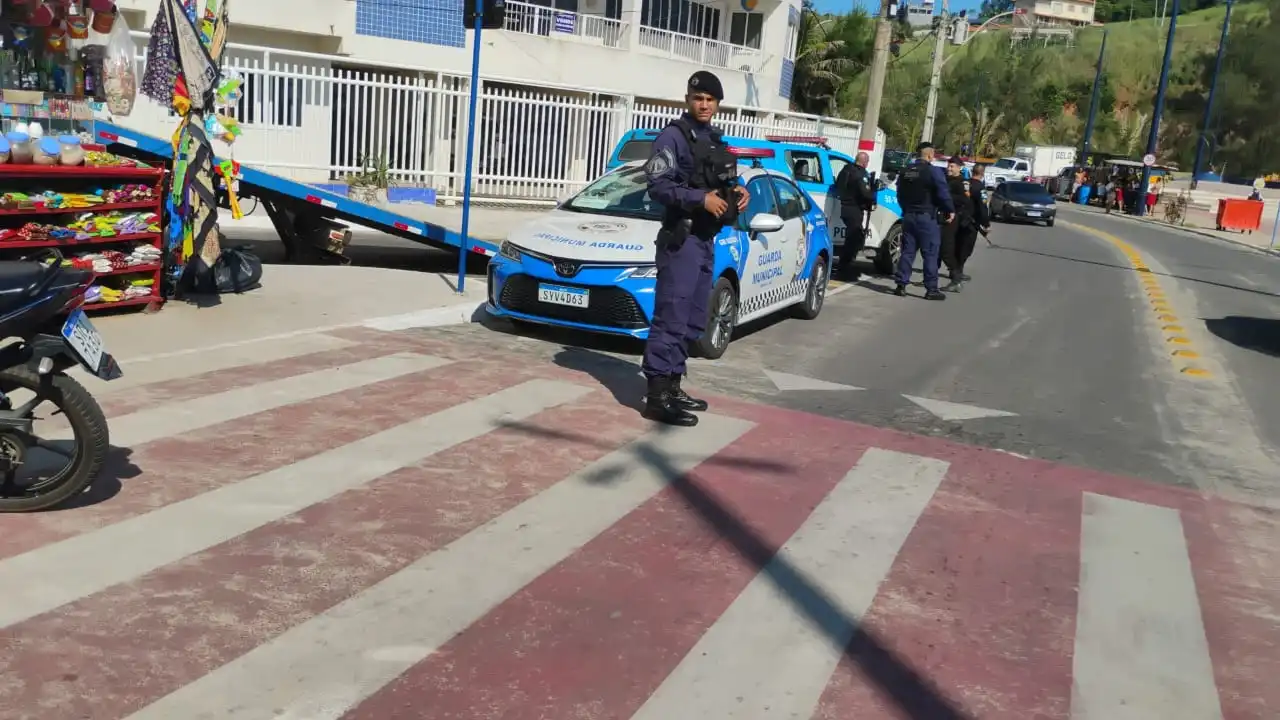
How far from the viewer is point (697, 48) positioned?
3484 centimetres

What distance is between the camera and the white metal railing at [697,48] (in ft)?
109

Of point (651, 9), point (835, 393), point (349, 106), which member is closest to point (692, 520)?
point (835, 393)

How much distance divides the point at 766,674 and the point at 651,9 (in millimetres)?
32774

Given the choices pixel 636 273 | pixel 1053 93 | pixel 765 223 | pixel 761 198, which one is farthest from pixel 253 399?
pixel 1053 93

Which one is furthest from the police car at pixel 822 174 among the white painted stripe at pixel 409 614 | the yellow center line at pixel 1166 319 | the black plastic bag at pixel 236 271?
the white painted stripe at pixel 409 614

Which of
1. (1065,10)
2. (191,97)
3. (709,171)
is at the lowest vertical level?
(709,171)

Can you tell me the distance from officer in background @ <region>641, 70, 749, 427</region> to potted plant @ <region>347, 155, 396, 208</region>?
35.9 feet

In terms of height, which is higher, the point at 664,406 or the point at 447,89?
the point at 447,89

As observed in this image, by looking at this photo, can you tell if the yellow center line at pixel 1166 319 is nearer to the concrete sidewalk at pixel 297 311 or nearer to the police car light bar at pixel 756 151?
the police car light bar at pixel 756 151

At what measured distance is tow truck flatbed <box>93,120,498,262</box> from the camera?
1017 centimetres

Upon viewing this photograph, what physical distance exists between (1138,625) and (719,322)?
16.5 feet

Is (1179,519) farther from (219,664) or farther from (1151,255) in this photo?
(1151,255)

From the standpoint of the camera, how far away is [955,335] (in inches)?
461

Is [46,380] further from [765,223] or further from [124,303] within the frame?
[765,223]
